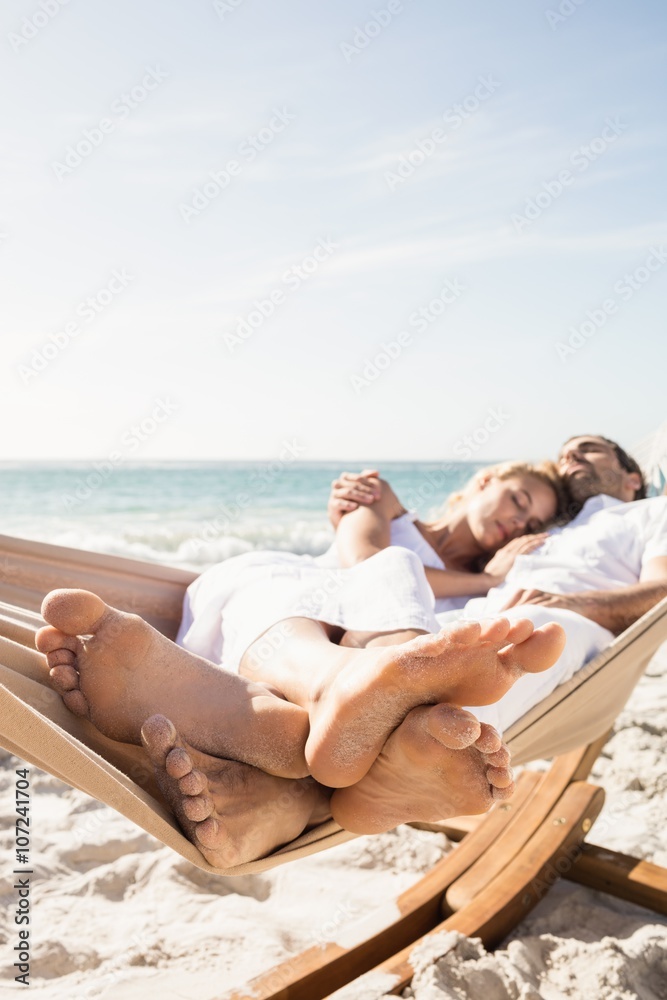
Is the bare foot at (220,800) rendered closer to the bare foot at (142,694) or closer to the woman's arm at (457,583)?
the bare foot at (142,694)

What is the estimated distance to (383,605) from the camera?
1.15 meters

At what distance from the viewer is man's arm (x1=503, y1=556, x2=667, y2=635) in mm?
1463

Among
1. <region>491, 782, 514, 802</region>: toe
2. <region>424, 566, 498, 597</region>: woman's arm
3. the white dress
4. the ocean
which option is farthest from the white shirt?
the ocean

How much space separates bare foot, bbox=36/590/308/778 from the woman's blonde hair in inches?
46.3

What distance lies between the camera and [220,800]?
862 millimetres

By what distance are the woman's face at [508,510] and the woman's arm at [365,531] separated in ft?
0.86

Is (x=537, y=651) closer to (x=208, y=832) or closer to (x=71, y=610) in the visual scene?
(x=208, y=832)

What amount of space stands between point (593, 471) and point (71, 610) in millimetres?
1536

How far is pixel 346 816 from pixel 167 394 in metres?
12.5

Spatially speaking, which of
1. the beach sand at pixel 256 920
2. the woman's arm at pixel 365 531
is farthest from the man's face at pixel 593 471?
the beach sand at pixel 256 920

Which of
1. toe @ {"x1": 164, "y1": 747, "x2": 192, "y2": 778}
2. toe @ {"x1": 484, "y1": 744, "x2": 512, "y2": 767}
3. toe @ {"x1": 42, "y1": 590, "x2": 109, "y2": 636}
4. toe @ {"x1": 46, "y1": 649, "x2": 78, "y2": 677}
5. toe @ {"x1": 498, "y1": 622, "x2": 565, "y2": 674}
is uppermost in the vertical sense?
toe @ {"x1": 498, "y1": 622, "x2": 565, "y2": 674}

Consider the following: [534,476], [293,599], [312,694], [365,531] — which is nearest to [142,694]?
[312,694]

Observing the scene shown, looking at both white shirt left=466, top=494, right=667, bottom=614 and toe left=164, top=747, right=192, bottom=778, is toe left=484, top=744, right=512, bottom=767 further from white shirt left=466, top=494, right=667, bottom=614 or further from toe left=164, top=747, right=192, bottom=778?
white shirt left=466, top=494, right=667, bottom=614

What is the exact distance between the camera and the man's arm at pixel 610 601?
146cm
